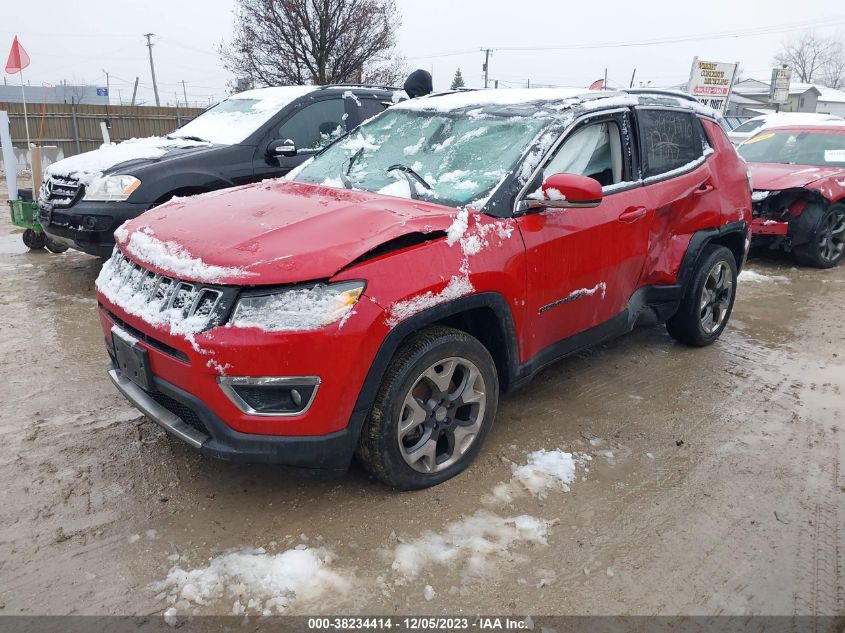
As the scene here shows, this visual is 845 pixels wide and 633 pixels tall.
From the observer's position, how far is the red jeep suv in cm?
248

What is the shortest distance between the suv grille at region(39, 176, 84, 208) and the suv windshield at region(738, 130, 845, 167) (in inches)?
319

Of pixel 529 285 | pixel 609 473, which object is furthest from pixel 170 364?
pixel 609 473

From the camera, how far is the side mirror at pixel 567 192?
119 inches

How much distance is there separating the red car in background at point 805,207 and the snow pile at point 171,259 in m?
6.90

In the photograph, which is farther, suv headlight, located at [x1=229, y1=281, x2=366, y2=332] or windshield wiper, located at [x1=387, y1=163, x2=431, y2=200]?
windshield wiper, located at [x1=387, y1=163, x2=431, y2=200]

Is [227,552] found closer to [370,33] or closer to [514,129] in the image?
[514,129]

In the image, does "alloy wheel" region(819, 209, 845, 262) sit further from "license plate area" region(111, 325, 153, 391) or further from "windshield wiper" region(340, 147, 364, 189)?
"license plate area" region(111, 325, 153, 391)

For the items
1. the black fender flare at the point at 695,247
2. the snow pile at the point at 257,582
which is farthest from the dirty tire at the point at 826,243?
the snow pile at the point at 257,582

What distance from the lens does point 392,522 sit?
2766 millimetres

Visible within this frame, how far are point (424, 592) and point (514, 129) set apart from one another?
2393 millimetres

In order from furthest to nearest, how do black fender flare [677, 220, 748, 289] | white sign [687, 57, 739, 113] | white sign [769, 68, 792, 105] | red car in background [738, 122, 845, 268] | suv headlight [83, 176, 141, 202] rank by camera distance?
white sign [769, 68, 792, 105] → white sign [687, 57, 739, 113] → red car in background [738, 122, 845, 268] → suv headlight [83, 176, 141, 202] → black fender flare [677, 220, 748, 289]

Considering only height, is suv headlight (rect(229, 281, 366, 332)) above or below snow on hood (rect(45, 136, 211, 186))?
below

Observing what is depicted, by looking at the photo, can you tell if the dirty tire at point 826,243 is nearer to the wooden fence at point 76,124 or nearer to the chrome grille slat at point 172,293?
the chrome grille slat at point 172,293

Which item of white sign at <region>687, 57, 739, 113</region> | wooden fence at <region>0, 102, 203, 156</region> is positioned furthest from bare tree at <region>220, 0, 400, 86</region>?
white sign at <region>687, 57, 739, 113</region>
